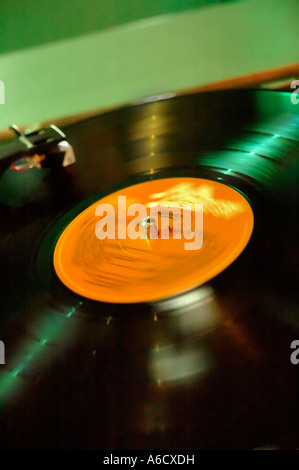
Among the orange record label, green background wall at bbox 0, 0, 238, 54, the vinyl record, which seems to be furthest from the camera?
green background wall at bbox 0, 0, 238, 54

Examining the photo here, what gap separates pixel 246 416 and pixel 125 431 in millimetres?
103

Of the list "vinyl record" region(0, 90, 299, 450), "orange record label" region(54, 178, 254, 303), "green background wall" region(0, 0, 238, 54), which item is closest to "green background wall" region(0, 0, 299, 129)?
"green background wall" region(0, 0, 238, 54)

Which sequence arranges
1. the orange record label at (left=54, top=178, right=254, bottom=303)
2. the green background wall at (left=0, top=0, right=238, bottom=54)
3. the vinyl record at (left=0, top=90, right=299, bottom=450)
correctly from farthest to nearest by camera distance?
the green background wall at (left=0, top=0, right=238, bottom=54) → the orange record label at (left=54, top=178, right=254, bottom=303) → the vinyl record at (left=0, top=90, right=299, bottom=450)

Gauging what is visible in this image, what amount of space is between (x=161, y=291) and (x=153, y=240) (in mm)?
133

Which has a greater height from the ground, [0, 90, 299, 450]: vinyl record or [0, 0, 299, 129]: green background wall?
[0, 0, 299, 129]: green background wall

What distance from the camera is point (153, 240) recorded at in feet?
2.11

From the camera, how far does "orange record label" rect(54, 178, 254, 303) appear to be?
548mm

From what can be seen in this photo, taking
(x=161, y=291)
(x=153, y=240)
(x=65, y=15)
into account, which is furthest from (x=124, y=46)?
(x=161, y=291)

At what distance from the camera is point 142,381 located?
0.42 m

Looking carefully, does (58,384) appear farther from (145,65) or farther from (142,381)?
(145,65)

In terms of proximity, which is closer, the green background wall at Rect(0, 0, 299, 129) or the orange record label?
the orange record label

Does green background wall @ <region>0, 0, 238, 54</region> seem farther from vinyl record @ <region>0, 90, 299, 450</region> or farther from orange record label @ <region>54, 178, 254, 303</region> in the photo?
orange record label @ <region>54, 178, 254, 303</region>

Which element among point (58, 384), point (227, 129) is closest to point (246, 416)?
point (58, 384)

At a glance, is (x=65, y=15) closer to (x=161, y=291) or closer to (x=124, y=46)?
(x=124, y=46)
